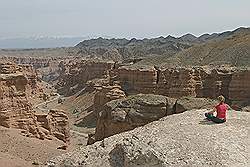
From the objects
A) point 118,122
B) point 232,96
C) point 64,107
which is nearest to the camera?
point 118,122

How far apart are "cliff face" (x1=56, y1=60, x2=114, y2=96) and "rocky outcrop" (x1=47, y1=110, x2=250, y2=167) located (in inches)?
2739

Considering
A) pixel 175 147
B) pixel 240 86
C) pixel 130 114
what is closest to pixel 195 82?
pixel 240 86

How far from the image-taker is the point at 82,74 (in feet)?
311

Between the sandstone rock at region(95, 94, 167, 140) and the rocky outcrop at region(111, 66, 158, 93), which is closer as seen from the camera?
the sandstone rock at region(95, 94, 167, 140)

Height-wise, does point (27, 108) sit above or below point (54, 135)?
above

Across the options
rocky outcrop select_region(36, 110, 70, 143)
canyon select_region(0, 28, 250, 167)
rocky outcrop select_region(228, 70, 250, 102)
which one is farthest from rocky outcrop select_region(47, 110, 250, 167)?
rocky outcrop select_region(228, 70, 250, 102)

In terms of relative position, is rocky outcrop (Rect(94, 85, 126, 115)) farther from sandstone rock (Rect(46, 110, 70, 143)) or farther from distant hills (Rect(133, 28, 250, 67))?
sandstone rock (Rect(46, 110, 70, 143))

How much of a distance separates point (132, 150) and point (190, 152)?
5.67 feet

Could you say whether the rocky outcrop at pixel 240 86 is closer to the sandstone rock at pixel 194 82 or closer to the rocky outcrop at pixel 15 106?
the sandstone rock at pixel 194 82

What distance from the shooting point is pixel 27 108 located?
1403 inches

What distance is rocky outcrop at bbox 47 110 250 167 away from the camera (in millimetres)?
13219

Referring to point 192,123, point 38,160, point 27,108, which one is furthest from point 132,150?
point 27,108

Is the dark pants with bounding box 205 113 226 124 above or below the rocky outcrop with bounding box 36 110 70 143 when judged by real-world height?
above

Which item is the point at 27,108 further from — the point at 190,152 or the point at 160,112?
the point at 190,152
